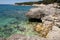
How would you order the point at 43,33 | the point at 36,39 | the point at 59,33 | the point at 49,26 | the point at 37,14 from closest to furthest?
the point at 36,39 < the point at 59,33 < the point at 43,33 < the point at 49,26 < the point at 37,14

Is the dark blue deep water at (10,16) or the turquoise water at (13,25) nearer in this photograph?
the turquoise water at (13,25)

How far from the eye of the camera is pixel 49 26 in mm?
11195

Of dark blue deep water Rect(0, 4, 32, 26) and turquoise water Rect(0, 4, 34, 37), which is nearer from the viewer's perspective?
turquoise water Rect(0, 4, 34, 37)

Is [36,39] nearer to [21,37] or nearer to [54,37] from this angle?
[21,37]

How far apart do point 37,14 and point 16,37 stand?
33.7 feet

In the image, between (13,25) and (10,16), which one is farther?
(10,16)

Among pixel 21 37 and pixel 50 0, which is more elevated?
pixel 21 37

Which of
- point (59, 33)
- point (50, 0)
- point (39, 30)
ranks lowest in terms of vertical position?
point (50, 0)

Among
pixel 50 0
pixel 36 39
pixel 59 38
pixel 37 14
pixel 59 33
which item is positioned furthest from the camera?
pixel 50 0

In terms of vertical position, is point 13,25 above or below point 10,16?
above

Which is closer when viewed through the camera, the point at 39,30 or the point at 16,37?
the point at 16,37

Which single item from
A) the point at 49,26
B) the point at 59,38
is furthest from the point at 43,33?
the point at 59,38

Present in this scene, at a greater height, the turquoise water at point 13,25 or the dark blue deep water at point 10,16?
the turquoise water at point 13,25

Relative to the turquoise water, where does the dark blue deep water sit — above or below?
below
